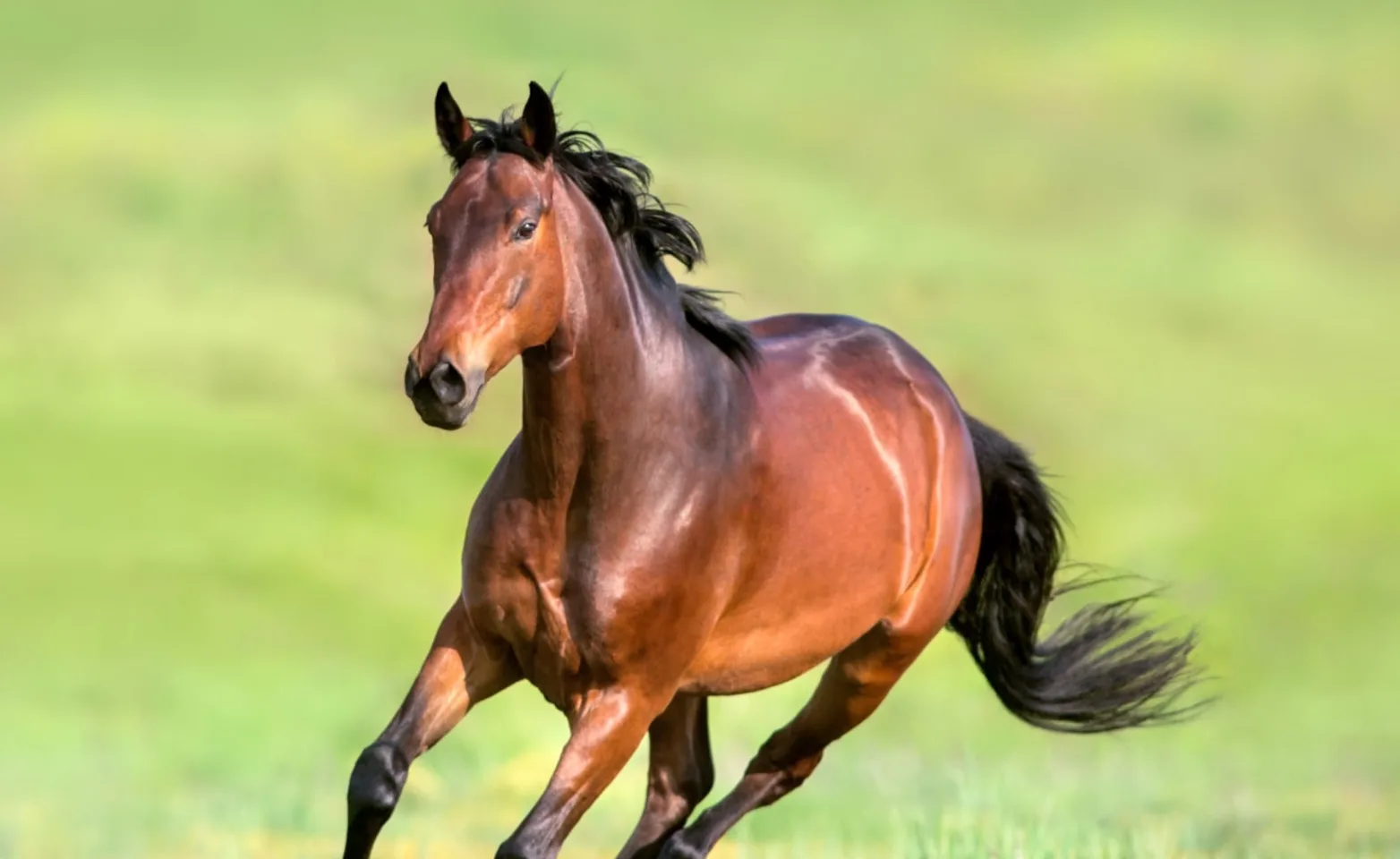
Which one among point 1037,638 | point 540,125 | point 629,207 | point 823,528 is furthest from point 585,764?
point 1037,638

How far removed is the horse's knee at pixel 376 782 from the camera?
5445 millimetres

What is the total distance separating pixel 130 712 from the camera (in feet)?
45.3

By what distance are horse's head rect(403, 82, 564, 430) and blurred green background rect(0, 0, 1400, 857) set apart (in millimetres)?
3210

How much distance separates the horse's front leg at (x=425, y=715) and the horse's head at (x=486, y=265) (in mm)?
904

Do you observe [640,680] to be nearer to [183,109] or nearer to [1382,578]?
[1382,578]

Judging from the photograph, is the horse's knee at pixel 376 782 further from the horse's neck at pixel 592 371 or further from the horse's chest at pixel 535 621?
the horse's neck at pixel 592 371

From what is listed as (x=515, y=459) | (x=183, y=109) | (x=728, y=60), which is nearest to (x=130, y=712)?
(x=515, y=459)

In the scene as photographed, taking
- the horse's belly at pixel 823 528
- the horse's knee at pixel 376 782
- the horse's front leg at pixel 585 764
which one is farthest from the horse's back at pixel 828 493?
the horse's knee at pixel 376 782

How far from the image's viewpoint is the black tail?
25.4 ft

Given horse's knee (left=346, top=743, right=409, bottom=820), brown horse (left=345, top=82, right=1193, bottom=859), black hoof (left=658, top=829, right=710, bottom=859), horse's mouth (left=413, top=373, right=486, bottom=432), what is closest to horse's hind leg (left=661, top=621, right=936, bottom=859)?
brown horse (left=345, top=82, right=1193, bottom=859)

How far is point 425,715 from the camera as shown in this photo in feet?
18.4

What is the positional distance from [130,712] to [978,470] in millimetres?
7933

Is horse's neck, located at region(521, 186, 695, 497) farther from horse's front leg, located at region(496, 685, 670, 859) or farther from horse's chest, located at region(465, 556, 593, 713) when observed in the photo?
horse's front leg, located at region(496, 685, 670, 859)

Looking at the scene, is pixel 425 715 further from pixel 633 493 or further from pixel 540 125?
pixel 540 125
